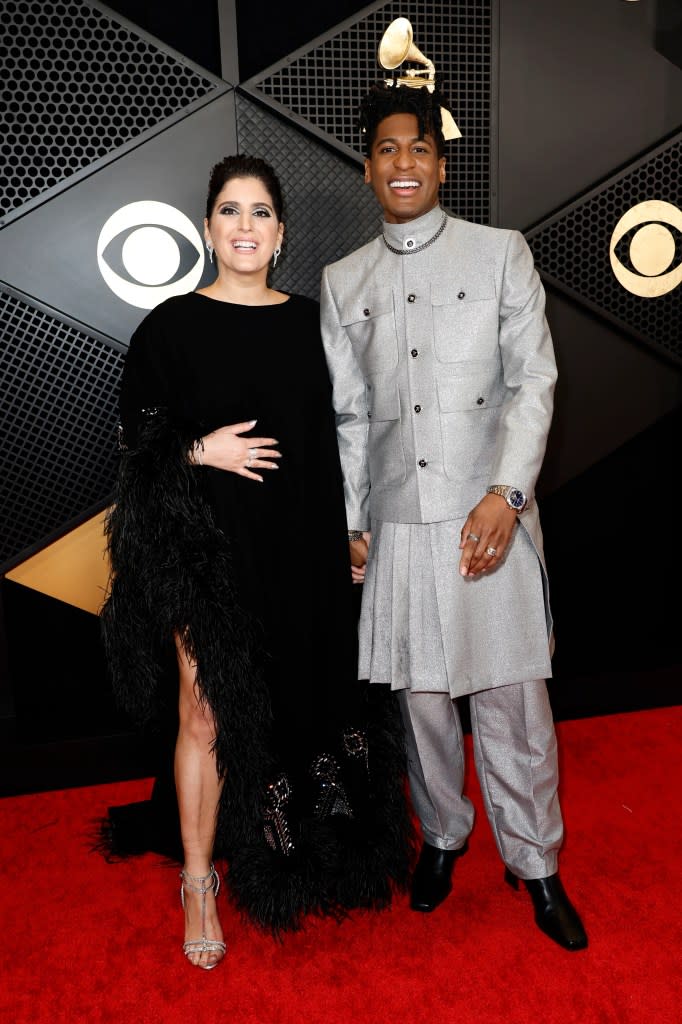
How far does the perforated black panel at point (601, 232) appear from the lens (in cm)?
305

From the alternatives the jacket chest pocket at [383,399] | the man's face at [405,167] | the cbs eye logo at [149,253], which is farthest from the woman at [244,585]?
the cbs eye logo at [149,253]

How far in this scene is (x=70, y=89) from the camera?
8.72 ft

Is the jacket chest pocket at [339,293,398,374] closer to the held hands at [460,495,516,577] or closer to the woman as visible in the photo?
the woman

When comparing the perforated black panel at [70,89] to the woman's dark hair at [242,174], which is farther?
the perforated black panel at [70,89]

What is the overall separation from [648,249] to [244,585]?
6.72ft

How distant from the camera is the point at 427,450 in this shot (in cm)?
203

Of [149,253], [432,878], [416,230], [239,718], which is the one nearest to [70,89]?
[149,253]

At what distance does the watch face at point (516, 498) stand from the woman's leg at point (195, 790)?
821mm

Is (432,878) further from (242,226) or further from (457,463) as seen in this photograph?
(242,226)

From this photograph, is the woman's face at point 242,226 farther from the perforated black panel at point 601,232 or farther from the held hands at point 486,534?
the perforated black panel at point 601,232

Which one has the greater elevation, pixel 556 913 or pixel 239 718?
pixel 239 718

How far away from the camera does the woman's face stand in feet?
6.63

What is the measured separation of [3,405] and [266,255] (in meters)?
1.19

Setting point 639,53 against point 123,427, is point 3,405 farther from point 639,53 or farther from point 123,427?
point 639,53
